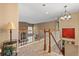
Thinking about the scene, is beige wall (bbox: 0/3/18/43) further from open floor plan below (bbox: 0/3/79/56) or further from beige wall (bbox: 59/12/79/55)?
beige wall (bbox: 59/12/79/55)

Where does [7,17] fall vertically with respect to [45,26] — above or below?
above

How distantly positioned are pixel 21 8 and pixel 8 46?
1.97ft

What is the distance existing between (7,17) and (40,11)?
0.49 m

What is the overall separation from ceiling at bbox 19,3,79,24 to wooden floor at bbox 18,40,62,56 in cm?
35

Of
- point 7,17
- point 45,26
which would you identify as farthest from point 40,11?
point 7,17

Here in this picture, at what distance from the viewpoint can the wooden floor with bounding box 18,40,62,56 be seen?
1.82 m

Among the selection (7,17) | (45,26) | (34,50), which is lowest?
(34,50)

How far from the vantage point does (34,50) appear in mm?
1839

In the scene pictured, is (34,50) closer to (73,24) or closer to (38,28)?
(38,28)

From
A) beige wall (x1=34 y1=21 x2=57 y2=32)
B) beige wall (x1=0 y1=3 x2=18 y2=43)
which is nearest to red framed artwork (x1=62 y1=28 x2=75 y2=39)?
beige wall (x1=34 y1=21 x2=57 y2=32)

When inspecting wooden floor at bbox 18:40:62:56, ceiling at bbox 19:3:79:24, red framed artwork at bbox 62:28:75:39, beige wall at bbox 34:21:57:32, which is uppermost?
ceiling at bbox 19:3:79:24

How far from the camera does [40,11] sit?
71.5 inches

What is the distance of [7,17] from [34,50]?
2.07 feet

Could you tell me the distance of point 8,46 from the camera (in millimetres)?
1812
